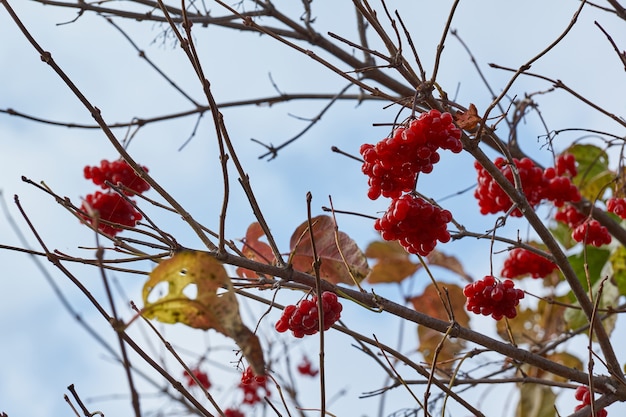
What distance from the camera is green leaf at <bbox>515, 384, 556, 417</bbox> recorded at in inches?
94.3

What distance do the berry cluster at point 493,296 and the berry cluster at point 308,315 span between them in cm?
32

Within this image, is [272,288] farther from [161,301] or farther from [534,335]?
[534,335]

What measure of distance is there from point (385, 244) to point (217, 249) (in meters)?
1.86

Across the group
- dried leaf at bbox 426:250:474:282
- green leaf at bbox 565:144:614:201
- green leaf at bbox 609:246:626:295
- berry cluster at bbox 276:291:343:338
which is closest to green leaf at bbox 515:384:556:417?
green leaf at bbox 609:246:626:295

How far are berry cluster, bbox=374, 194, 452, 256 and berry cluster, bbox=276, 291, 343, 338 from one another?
0.56 ft

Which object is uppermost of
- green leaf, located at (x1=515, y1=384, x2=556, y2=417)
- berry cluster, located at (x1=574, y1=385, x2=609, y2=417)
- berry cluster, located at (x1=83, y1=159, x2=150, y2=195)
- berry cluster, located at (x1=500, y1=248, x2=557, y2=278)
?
berry cluster, located at (x1=83, y1=159, x2=150, y2=195)

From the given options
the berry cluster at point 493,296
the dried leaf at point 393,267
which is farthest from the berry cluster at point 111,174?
the dried leaf at point 393,267

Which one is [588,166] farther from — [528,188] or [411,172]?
[411,172]

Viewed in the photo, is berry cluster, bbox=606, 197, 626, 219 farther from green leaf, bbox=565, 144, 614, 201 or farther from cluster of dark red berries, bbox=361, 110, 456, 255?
green leaf, bbox=565, 144, 614, 201

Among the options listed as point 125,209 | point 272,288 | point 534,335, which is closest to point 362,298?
point 272,288

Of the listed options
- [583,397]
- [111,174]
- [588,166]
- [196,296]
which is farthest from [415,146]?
[588,166]

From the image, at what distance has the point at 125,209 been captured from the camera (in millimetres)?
1888

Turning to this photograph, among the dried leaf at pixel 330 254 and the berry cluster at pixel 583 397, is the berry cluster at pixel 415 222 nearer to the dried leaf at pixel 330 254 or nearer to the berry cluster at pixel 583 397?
the dried leaf at pixel 330 254

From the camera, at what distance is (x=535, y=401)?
2.41 m
